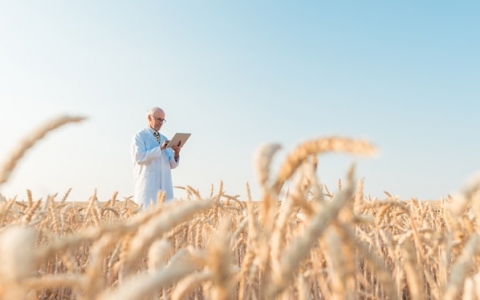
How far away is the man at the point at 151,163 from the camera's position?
232 inches

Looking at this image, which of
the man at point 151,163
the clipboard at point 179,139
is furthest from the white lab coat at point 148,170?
the clipboard at point 179,139

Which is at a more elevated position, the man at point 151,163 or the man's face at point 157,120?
the man's face at point 157,120

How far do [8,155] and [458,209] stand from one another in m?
0.88

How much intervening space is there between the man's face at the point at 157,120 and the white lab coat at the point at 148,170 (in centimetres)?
→ 9

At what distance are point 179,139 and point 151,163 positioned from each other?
0.66 m

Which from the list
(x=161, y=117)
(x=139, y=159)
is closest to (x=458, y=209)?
(x=139, y=159)

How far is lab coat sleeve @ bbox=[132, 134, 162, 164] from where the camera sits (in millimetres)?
5625

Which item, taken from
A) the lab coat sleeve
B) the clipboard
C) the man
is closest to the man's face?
the man

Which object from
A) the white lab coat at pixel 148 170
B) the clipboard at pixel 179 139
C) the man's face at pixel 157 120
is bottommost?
the white lab coat at pixel 148 170

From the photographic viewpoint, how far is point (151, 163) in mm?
6047

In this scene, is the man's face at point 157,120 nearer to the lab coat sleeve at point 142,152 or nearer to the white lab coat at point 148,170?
the white lab coat at point 148,170

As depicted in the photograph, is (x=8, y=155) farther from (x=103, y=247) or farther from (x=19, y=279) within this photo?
(x=19, y=279)

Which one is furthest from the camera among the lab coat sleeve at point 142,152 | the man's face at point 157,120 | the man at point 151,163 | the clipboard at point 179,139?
the man's face at point 157,120

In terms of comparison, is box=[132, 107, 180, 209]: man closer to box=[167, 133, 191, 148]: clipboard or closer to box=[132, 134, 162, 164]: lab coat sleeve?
box=[132, 134, 162, 164]: lab coat sleeve
